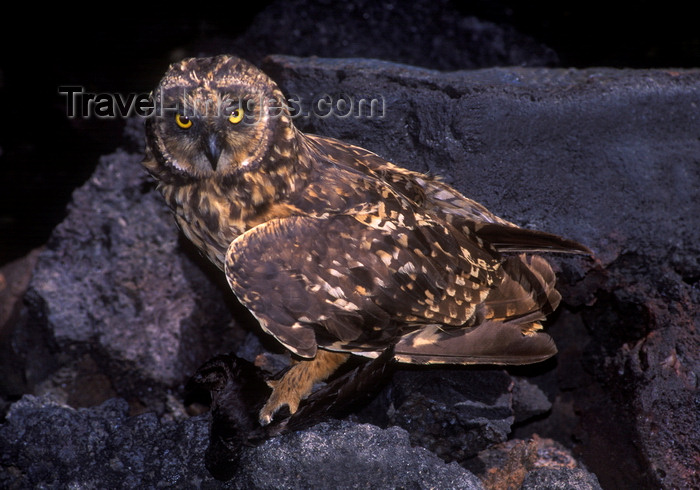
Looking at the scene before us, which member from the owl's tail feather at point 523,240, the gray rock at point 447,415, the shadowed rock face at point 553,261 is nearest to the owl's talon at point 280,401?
the shadowed rock face at point 553,261

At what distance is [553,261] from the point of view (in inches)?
146

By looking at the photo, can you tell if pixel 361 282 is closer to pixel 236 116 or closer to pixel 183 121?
pixel 236 116

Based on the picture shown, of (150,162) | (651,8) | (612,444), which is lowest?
(612,444)

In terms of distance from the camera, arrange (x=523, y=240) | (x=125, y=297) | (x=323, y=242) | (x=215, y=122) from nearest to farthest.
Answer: (x=215, y=122)
(x=323, y=242)
(x=523, y=240)
(x=125, y=297)

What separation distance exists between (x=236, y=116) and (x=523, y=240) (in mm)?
1546

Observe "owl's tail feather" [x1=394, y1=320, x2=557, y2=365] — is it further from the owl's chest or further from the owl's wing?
the owl's chest

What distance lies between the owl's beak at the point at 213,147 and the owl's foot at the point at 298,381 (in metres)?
1.17

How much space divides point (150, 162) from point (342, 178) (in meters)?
0.97

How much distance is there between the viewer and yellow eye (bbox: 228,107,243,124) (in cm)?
282

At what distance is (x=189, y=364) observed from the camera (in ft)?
12.9

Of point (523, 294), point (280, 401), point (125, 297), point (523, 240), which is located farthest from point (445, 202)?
point (125, 297)

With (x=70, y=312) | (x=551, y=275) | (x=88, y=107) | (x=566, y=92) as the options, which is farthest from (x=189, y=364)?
(x=566, y=92)

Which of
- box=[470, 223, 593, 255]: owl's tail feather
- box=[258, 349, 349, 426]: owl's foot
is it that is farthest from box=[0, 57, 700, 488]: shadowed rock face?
box=[470, 223, 593, 255]: owl's tail feather

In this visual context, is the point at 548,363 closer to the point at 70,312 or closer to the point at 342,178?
the point at 342,178
